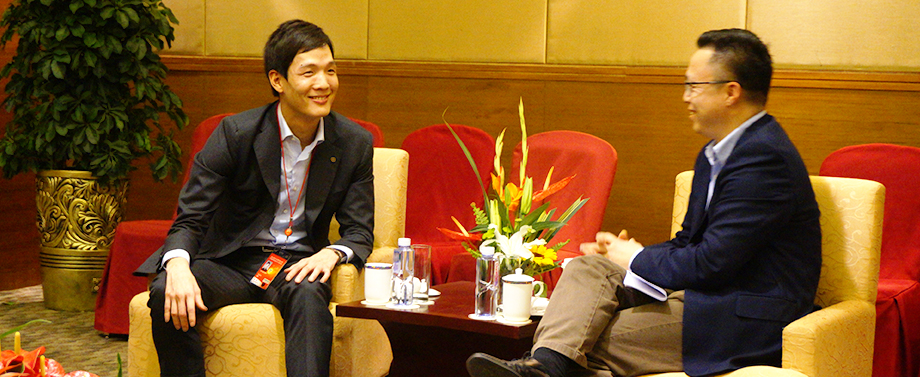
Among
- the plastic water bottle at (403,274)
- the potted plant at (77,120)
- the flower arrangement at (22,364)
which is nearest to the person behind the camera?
the flower arrangement at (22,364)

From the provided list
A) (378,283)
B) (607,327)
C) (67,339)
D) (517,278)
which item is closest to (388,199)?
(378,283)

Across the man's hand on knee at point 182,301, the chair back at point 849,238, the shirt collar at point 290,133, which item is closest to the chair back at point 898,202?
the chair back at point 849,238

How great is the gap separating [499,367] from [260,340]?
0.85 m

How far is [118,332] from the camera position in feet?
12.4

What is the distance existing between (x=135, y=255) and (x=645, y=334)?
2475 mm

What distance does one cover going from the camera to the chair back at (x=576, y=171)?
341cm

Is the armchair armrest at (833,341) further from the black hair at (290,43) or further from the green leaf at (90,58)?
the green leaf at (90,58)

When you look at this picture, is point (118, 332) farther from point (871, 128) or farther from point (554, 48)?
point (871, 128)

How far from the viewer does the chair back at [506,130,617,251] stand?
341 centimetres

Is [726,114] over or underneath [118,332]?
over

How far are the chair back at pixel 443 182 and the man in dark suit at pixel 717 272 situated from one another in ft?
5.09

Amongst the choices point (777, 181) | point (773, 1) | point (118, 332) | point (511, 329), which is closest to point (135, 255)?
point (118, 332)

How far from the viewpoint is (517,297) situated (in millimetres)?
2205

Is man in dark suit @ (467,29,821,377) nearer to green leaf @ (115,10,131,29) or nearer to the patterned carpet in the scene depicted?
the patterned carpet
